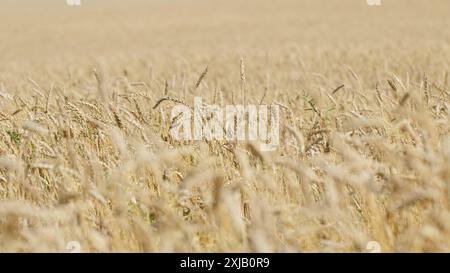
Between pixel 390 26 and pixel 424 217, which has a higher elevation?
pixel 390 26

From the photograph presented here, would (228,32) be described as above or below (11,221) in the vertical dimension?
above

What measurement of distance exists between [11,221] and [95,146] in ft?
6.11

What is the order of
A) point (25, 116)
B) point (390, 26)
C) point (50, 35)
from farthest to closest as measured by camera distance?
point (50, 35) → point (390, 26) → point (25, 116)

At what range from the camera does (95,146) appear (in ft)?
14.4

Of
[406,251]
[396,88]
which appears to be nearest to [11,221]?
[406,251]

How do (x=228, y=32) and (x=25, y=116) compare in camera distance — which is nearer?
(x=25, y=116)

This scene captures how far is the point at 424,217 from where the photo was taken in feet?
8.98

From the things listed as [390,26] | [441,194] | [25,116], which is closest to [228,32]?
[390,26]

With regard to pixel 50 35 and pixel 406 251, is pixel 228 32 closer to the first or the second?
pixel 50 35
